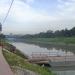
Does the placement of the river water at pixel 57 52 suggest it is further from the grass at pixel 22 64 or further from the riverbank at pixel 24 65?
the grass at pixel 22 64

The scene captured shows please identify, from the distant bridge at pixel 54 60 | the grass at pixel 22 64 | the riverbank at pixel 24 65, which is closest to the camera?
the riverbank at pixel 24 65

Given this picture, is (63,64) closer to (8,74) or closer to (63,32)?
(8,74)

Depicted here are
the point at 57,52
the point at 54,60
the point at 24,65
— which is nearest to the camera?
the point at 24,65

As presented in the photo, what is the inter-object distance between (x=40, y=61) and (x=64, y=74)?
201 inches

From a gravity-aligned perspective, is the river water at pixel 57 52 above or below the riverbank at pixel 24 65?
below

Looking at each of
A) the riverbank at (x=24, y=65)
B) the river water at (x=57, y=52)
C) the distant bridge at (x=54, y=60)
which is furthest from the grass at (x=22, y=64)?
the distant bridge at (x=54, y=60)

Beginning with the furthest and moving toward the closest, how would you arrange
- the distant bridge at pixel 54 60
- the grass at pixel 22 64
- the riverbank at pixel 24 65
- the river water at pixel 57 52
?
the distant bridge at pixel 54 60 < the river water at pixel 57 52 < the grass at pixel 22 64 < the riverbank at pixel 24 65

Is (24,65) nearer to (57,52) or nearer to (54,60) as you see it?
(54,60)

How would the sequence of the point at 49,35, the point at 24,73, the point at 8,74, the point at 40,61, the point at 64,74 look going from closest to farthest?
the point at 8,74 → the point at 24,73 → the point at 64,74 → the point at 40,61 → the point at 49,35

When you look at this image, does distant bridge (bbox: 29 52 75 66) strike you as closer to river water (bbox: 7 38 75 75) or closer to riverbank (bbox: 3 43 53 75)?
river water (bbox: 7 38 75 75)

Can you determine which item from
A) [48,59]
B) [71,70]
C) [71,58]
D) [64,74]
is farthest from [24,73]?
[71,58]

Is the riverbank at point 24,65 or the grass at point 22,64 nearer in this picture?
the riverbank at point 24,65

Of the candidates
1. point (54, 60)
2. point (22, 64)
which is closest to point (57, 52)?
point (54, 60)

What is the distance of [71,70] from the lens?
2811cm
